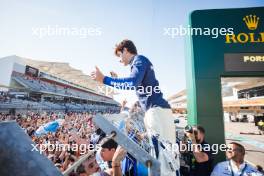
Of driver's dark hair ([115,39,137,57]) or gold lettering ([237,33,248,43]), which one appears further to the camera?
gold lettering ([237,33,248,43])

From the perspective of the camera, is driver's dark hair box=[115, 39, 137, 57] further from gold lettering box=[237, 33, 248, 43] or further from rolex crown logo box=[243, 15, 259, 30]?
rolex crown logo box=[243, 15, 259, 30]

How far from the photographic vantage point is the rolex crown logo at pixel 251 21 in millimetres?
5082

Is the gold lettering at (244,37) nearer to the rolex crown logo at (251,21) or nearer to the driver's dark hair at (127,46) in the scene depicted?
the rolex crown logo at (251,21)

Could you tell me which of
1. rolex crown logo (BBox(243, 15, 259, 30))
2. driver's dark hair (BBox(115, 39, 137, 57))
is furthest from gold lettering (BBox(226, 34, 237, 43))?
driver's dark hair (BBox(115, 39, 137, 57))

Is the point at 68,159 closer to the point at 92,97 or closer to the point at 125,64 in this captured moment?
the point at 125,64

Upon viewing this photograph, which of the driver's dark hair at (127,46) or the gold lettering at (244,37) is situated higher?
the gold lettering at (244,37)

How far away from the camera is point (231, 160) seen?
363 cm

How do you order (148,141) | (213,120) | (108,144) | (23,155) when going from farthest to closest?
(213,120), (108,144), (148,141), (23,155)

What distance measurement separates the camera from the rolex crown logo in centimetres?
508

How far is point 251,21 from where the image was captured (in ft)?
16.8

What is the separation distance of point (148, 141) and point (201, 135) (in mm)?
2294

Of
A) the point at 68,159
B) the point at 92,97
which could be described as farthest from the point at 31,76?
the point at 68,159

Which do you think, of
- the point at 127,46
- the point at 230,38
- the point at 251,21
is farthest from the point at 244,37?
the point at 127,46

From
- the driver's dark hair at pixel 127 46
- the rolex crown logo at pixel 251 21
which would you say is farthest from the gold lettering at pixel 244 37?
the driver's dark hair at pixel 127 46
